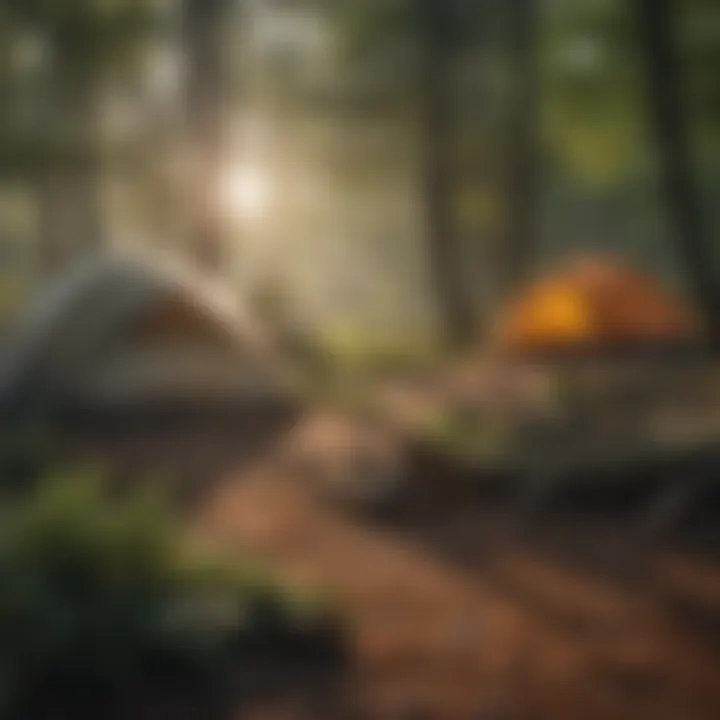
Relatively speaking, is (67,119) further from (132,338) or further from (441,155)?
(441,155)

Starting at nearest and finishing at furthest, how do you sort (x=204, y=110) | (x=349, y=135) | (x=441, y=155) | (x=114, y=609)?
(x=114, y=609) → (x=204, y=110) → (x=349, y=135) → (x=441, y=155)

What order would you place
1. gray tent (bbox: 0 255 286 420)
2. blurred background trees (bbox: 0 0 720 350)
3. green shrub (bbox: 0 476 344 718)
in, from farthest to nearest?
1. gray tent (bbox: 0 255 286 420)
2. blurred background trees (bbox: 0 0 720 350)
3. green shrub (bbox: 0 476 344 718)

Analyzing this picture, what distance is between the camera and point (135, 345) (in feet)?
8.91

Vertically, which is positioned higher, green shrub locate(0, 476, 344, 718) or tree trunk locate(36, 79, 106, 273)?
tree trunk locate(36, 79, 106, 273)

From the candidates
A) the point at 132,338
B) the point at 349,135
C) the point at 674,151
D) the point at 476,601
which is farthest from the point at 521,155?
the point at 476,601

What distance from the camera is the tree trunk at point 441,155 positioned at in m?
2.96

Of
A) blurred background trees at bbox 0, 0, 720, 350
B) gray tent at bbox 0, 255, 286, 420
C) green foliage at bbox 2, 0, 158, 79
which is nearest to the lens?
blurred background trees at bbox 0, 0, 720, 350

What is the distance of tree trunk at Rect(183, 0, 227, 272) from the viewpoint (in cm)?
221

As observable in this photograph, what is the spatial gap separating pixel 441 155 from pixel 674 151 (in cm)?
83

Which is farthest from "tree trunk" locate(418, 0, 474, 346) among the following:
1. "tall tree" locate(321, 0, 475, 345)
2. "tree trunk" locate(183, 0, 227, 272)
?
"tree trunk" locate(183, 0, 227, 272)

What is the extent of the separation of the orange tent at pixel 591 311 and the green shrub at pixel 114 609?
1539 millimetres

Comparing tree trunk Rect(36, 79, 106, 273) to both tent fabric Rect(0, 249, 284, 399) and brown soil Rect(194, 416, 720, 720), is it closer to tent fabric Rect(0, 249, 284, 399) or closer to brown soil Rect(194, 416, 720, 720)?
tent fabric Rect(0, 249, 284, 399)

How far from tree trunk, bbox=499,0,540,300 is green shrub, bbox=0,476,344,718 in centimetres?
155

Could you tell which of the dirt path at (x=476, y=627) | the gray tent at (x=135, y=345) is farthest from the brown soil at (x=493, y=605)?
the gray tent at (x=135, y=345)
